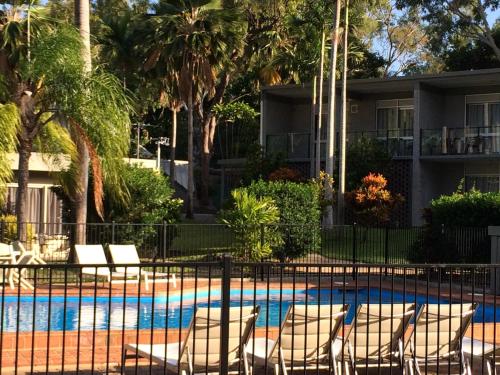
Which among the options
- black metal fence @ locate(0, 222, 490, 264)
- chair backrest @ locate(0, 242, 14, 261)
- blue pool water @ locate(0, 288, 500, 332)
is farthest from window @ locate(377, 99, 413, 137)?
chair backrest @ locate(0, 242, 14, 261)

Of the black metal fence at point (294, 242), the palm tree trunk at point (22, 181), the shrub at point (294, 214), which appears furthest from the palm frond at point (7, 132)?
the shrub at point (294, 214)

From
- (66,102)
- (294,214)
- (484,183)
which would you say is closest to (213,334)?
(66,102)

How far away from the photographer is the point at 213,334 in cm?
819

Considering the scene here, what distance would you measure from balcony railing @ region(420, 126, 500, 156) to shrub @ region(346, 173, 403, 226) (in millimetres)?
4221

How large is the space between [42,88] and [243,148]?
1268 inches

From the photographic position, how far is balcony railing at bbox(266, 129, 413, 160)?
118 feet

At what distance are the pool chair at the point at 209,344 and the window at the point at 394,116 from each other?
29263 millimetres

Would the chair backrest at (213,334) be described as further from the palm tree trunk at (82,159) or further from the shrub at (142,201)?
the shrub at (142,201)

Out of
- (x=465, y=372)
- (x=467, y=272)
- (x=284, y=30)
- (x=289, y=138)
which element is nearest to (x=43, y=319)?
(x=465, y=372)

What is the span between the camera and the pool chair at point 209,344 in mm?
8031

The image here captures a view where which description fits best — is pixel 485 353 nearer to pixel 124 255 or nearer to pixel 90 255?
pixel 90 255

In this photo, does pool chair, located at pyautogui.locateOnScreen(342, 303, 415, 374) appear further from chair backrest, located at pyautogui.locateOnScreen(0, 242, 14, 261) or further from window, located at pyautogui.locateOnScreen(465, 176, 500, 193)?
window, located at pyautogui.locateOnScreen(465, 176, 500, 193)

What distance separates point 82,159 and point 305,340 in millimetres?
13481

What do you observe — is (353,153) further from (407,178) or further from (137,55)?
(137,55)
